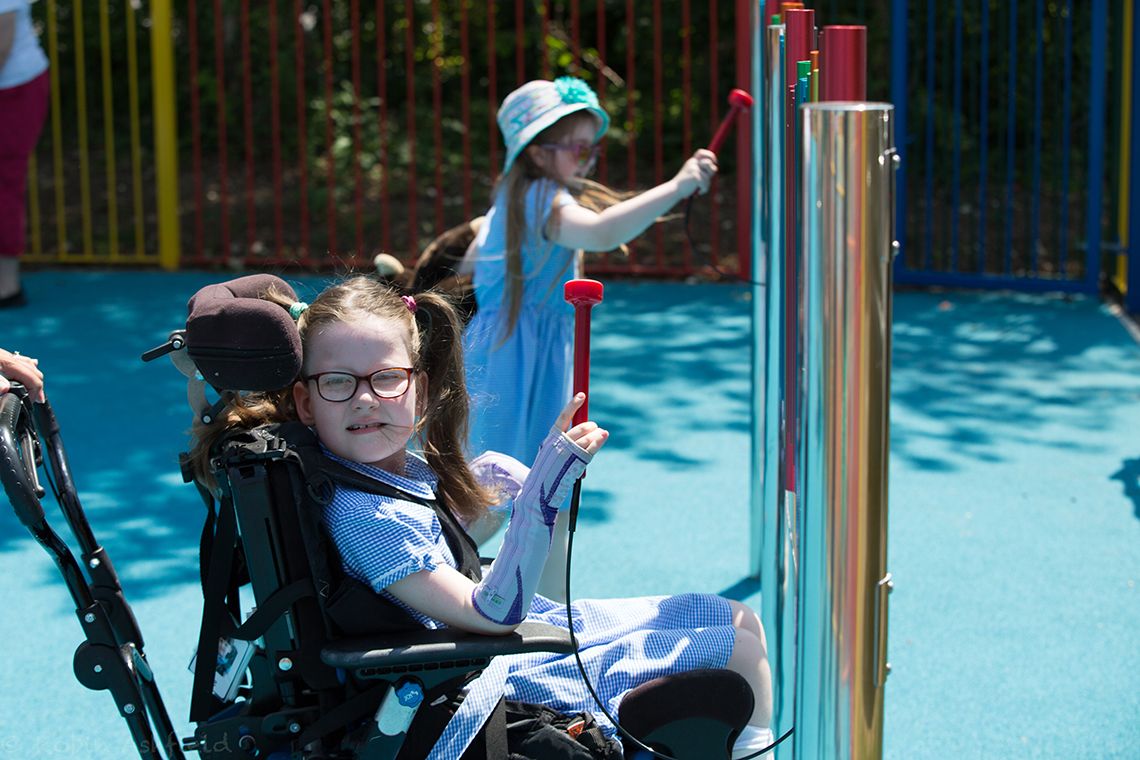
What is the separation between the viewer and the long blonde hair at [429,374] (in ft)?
8.25

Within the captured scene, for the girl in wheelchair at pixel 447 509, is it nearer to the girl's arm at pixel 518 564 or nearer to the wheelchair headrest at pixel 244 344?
the girl's arm at pixel 518 564

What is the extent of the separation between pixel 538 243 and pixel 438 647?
1926 millimetres

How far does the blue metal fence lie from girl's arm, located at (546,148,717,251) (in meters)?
4.72

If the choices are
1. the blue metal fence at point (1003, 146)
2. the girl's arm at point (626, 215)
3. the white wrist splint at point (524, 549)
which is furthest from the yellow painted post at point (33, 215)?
the white wrist splint at point (524, 549)

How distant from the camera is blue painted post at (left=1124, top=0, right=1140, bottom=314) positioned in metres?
7.71

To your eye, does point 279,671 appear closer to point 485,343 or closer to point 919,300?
point 485,343

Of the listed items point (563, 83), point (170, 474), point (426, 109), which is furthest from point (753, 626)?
point (426, 109)

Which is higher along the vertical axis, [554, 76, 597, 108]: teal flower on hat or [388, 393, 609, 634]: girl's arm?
[554, 76, 597, 108]: teal flower on hat

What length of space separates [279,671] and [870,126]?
51.9 inches

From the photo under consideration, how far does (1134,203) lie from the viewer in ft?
25.7

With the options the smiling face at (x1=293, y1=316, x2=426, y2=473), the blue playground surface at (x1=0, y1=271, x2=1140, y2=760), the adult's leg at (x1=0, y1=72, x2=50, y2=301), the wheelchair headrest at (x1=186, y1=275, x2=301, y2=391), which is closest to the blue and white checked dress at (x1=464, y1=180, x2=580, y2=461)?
the blue playground surface at (x1=0, y1=271, x2=1140, y2=760)

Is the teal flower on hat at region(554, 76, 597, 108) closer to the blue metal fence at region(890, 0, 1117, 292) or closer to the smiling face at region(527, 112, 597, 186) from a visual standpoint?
the smiling face at region(527, 112, 597, 186)

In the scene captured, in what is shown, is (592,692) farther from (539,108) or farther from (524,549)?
(539,108)

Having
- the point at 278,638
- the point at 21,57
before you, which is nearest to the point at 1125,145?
the point at 21,57
